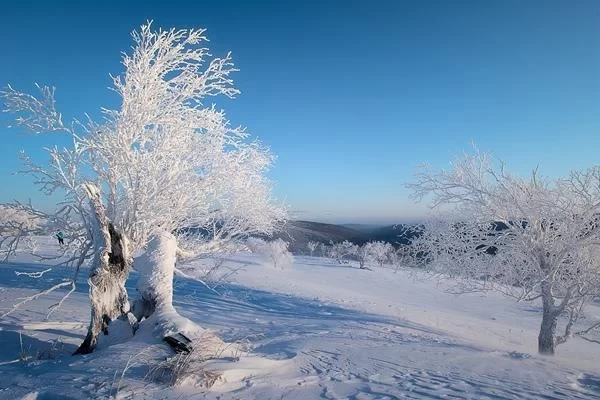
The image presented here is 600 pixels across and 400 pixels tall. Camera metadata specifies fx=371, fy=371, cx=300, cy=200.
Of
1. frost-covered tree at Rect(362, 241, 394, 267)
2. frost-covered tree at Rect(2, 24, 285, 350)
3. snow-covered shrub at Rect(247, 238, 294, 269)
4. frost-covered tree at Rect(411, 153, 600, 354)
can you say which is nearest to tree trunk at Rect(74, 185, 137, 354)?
frost-covered tree at Rect(2, 24, 285, 350)

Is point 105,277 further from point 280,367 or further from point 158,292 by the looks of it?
point 280,367

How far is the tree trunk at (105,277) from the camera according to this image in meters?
6.08

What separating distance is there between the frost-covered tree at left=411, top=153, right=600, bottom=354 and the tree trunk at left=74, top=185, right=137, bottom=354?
838cm

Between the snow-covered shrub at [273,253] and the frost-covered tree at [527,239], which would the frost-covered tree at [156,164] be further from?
the snow-covered shrub at [273,253]

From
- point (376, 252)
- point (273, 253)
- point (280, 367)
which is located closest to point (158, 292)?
point (280, 367)

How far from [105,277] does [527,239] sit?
32.6ft

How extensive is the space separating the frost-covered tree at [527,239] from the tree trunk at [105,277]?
838 centimetres

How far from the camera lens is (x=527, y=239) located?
980 centimetres

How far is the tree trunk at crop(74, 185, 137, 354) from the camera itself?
608cm

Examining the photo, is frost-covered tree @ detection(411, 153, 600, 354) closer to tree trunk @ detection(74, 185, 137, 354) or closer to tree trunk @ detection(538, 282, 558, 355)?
tree trunk @ detection(538, 282, 558, 355)

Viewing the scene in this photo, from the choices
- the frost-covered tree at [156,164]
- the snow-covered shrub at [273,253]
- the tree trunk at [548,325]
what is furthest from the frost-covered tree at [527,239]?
the snow-covered shrub at [273,253]

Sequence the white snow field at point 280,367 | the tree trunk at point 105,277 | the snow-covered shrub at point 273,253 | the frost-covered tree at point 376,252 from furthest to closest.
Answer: the frost-covered tree at point 376,252
the snow-covered shrub at point 273,253
the tree trunk at point 105,277
the white snow field at point 280,367

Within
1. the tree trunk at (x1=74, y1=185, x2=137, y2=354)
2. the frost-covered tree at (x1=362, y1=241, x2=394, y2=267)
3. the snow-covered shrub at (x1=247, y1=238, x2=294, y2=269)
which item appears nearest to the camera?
the tree trunk at (x1=74, y1=185, x2=137, y2=354)

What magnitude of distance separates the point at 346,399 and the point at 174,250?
171 inches
